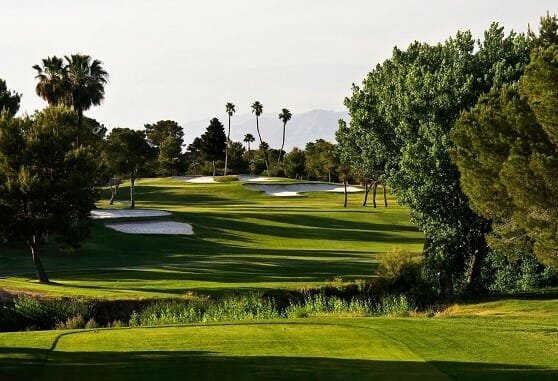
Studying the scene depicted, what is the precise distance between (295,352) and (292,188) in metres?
96.7

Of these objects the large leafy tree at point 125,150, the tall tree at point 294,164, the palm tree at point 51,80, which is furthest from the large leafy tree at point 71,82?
the tall tree at point 294,164

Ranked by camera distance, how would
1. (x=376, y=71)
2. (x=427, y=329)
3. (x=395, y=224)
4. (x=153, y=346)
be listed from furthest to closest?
(x=395, y=224) → (x=376, y=71) → (x=427, y=329) → (x=153, y=346)

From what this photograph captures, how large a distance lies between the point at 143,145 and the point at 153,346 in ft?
189

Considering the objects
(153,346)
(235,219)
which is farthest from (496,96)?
(235,219)

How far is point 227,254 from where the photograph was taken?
4934 centimetres

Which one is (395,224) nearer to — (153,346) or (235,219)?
(235,219)

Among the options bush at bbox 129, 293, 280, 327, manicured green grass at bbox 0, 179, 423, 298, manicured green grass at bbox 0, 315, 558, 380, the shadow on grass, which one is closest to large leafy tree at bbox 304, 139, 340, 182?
manicured green grass at bbox 0, 179, 423, 298

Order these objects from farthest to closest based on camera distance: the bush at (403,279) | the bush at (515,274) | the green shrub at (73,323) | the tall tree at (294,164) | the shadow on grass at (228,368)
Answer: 1. the tall tree at (294,164)
2. the bush at (515,274)
3. the bush at (403,279)
4. the green shrub at (73,323)
5. the shadow on grass at (228,368)

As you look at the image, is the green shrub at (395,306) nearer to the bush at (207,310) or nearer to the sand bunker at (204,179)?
the bush at (207,310)

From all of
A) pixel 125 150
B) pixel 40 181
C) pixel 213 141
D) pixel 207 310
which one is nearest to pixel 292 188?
pixel 213 141

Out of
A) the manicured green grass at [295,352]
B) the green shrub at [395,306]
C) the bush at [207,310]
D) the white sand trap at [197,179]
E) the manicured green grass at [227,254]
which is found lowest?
the green shrub at [395,306]

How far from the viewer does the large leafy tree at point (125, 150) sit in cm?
6988

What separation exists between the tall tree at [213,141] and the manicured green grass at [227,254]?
59.8 meters

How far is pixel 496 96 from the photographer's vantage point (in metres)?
29.6
